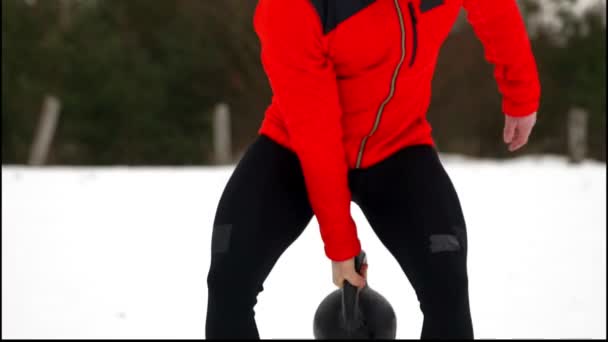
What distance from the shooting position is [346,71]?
5.96 feet

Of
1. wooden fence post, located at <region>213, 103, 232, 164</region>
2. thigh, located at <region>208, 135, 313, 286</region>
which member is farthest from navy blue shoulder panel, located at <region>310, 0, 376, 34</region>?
wooden fence post, located at <region>213, 103, 232, 164</region>

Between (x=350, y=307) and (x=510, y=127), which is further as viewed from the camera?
(x=510, y=127)

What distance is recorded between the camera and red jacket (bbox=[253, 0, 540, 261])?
1.70 m

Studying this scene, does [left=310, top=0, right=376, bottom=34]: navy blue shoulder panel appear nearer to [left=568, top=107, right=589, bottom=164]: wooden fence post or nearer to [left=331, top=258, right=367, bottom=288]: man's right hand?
[left=331, top=258, right=367, bottom=288]: man's right hand

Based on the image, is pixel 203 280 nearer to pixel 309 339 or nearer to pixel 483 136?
pixel 309 339

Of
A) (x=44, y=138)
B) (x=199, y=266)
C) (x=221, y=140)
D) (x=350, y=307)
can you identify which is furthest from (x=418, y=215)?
(x=44, y=138)

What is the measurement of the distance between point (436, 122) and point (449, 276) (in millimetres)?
15499

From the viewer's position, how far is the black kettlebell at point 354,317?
1684 millimetres

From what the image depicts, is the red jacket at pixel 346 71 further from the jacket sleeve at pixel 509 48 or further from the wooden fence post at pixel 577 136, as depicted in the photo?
the wooden fence post at pixel 577 136

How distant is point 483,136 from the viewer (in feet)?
57.1

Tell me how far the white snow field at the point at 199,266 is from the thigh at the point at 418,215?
197cm

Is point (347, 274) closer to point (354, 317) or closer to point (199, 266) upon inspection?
point (354, 317)

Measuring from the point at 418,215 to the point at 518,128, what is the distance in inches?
22.1

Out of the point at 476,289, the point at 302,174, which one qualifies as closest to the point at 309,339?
the point at 476,289
